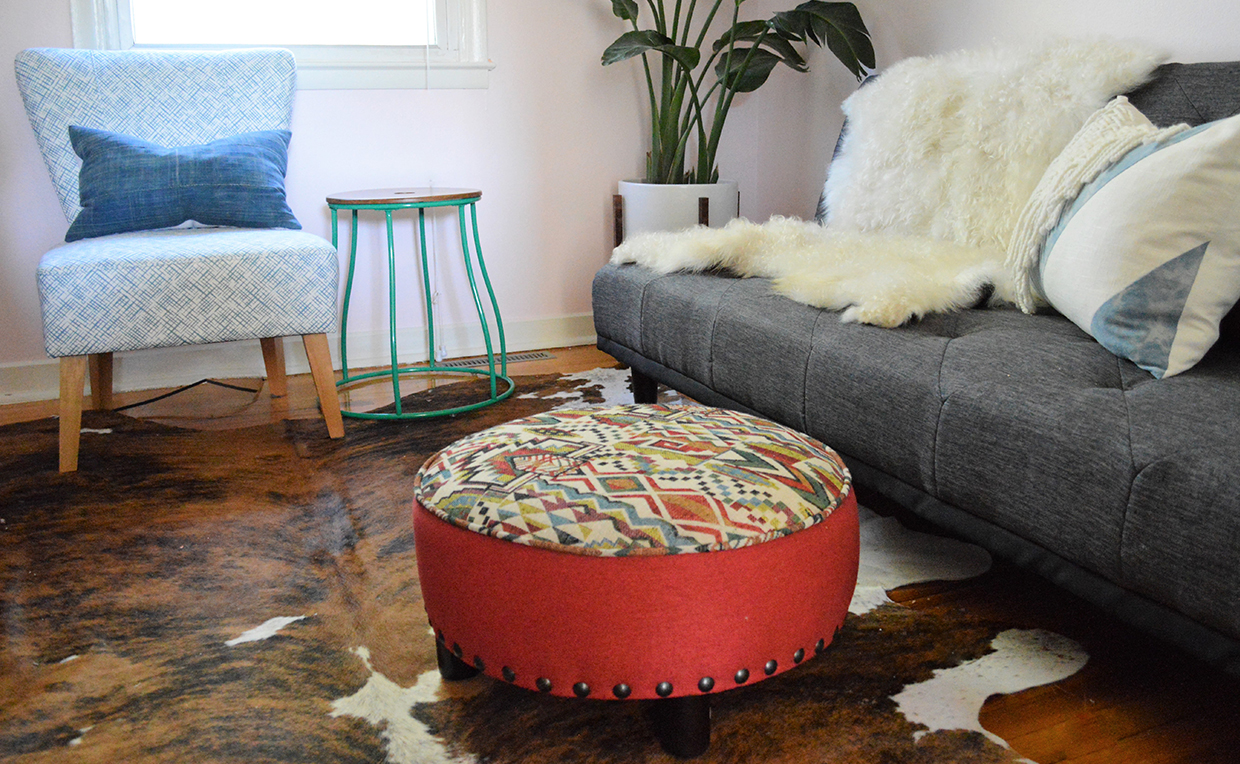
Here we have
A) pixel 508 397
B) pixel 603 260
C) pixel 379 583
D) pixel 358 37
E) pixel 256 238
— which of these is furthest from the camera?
pixel 603 260

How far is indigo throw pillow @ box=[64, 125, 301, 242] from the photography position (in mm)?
2215

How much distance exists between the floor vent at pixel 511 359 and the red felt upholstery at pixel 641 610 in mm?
1938

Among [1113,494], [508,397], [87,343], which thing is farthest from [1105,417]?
[87,343]

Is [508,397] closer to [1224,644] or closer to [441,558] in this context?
[441,558]

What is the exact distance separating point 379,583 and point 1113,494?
1.06 meters

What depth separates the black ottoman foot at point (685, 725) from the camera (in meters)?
1.02

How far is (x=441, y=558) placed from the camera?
1.05 m

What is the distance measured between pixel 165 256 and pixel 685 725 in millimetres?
1554

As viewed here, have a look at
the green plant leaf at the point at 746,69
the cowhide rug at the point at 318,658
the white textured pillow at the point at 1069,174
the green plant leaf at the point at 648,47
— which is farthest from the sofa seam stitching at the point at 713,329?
the green plant leaf at the point at 746,69

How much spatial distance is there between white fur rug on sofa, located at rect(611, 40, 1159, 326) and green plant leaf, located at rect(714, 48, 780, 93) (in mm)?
575

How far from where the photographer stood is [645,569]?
0.94 m

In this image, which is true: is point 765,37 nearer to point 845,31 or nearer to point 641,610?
point 845,31

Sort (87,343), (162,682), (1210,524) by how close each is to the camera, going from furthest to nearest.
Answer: (87,343), (162,682), (1210,524)

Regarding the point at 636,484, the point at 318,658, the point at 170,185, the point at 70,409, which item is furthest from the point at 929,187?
the point at 70,409
